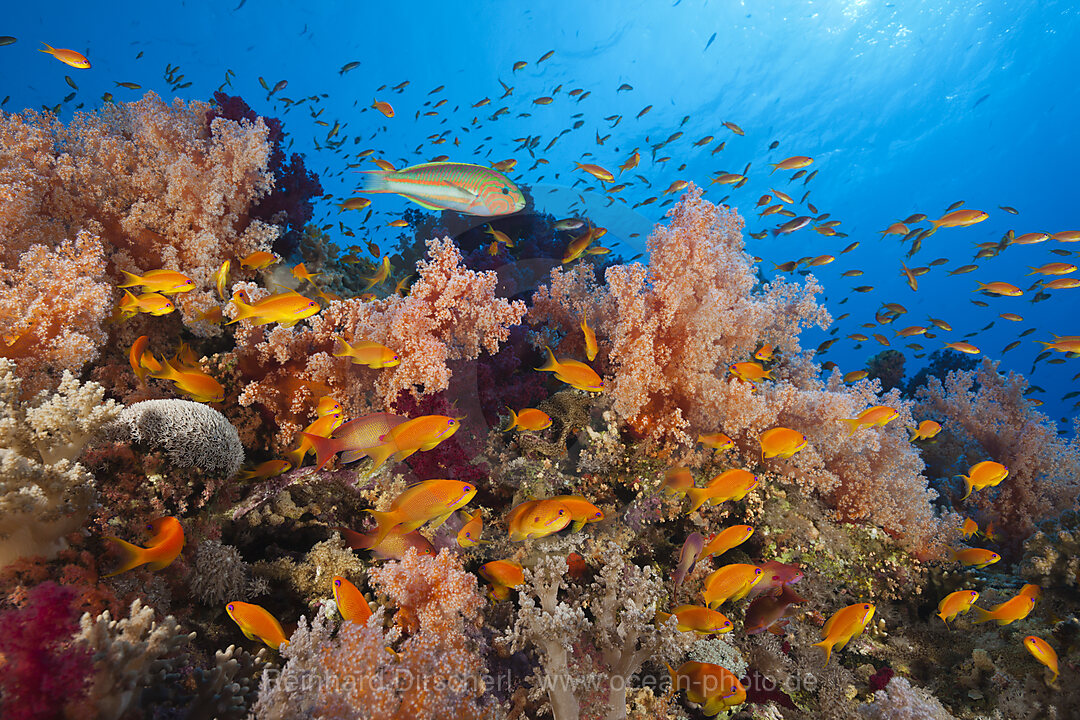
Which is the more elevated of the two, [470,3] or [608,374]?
[470,3]

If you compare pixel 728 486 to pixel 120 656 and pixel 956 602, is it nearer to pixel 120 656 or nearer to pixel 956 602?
pixel 956 602

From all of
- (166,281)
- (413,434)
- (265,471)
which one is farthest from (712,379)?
(166,281)

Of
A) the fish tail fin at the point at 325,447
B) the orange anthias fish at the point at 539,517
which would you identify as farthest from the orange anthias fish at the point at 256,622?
the orange anthias fish at the point at 539,517

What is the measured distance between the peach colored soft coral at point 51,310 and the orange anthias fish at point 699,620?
4705 mm

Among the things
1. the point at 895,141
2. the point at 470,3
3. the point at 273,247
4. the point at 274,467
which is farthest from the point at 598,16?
the point at 274,467

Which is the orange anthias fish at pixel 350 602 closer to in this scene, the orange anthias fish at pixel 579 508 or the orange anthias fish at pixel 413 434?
the orange anthias fish at pixel 413 434

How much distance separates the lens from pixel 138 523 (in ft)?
7.86

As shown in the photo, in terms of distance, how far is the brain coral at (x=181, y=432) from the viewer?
2695 millimetres

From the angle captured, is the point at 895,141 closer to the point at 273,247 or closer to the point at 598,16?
the point at 598,16

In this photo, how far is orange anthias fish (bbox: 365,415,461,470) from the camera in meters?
2.58

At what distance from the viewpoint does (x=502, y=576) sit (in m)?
3.02

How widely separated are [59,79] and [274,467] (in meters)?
64.9

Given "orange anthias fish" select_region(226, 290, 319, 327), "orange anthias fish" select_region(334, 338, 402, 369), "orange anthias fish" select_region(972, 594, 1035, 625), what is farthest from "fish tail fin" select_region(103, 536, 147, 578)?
"orange anthias fish" select_region(972, 594, 1035, 625)

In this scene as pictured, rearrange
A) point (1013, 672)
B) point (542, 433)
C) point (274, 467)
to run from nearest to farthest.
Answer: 1. point (1013, 672)
2. point (274, 467)
3. point (542, 433)
